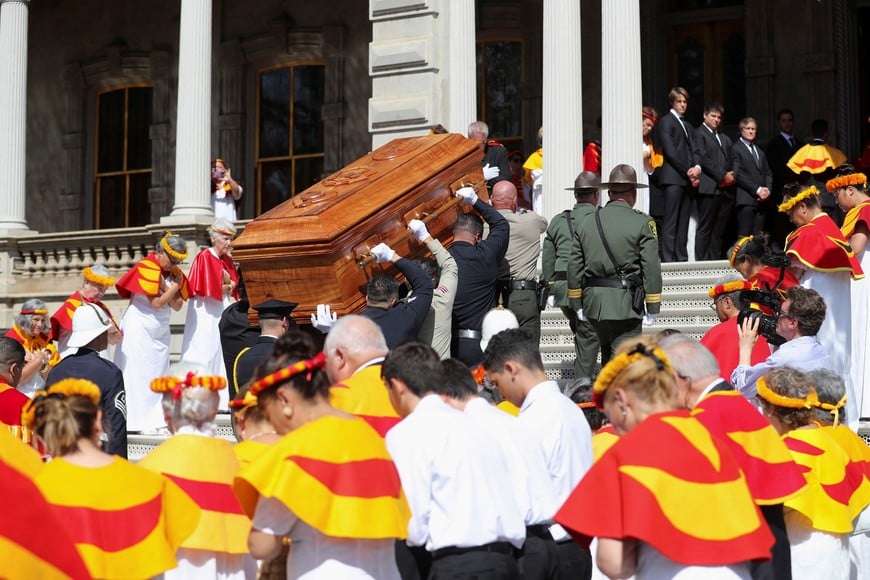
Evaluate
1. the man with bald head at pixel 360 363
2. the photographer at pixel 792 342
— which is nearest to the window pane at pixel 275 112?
A: the photographer at pixel 792 342

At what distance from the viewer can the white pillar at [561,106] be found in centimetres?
1500

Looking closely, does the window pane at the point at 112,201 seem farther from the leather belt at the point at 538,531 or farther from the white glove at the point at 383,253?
the leather belt at the point at 538,531

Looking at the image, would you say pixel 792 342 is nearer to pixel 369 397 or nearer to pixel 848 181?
pixel 848 181

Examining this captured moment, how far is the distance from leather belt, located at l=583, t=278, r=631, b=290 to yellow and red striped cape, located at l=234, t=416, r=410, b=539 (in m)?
5.26

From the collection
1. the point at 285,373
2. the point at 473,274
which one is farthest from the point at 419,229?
the point at 285,373

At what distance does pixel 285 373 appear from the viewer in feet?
16.8

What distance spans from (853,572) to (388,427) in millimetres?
2889

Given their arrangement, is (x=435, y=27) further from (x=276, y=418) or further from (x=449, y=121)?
(x=276, y=418)

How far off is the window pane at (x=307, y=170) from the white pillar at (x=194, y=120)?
4.73m

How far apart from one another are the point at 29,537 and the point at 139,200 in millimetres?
20460

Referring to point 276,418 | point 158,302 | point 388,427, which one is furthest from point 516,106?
point 276,418

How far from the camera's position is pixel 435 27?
1680 centimetres

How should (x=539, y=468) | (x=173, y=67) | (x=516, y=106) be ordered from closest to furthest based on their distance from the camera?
(x=539, y=468) → (x=516, y=106) → (x=173, y=67)

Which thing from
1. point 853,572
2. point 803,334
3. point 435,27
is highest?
point 435,27
